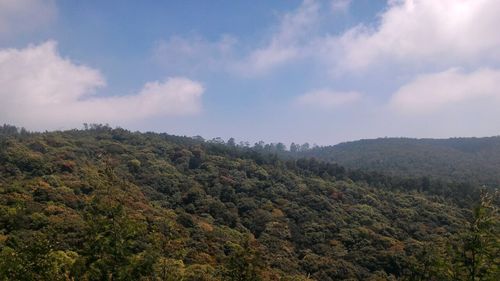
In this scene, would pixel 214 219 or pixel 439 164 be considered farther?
pixel 439 164

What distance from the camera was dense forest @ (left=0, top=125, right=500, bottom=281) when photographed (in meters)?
18.4

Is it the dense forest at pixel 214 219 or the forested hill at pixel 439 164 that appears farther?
the forested hill at pixel 439 164

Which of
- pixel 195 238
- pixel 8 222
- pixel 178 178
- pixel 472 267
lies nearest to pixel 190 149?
pixel 178 178

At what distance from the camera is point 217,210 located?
232ft

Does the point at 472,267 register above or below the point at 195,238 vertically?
above

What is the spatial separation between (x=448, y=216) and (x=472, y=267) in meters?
65.3

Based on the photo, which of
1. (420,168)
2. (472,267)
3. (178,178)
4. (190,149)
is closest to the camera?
(472,267)

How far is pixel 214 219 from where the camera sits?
68688 mm

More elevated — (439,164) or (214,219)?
(439,164)

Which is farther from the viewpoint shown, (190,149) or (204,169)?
(190,149)

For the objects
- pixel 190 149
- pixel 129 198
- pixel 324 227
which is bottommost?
pixel 324 227

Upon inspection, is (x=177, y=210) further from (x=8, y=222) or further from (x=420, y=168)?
(x=420, y=168)

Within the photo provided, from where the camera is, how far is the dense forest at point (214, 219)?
18.4 metres

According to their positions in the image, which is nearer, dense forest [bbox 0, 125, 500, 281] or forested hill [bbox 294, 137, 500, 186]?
dense forest [bbox 0, 125, 500, 281]
